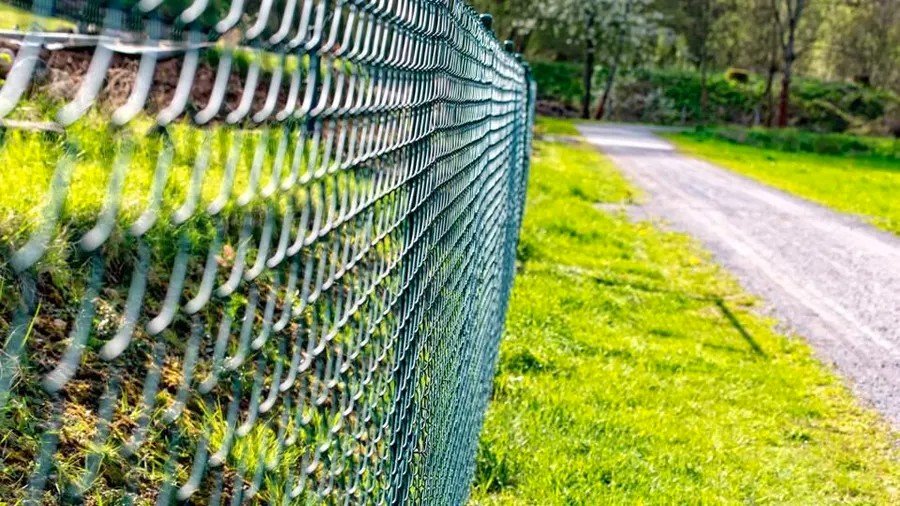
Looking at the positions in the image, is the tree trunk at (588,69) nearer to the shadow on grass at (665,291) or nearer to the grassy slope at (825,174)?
the grassy slope at (825,174)

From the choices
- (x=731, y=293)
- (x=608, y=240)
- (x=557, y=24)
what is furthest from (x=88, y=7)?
(x=557, y=24)

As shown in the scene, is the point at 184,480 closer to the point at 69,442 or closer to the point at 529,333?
the point at 69,442

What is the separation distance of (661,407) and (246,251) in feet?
12.7

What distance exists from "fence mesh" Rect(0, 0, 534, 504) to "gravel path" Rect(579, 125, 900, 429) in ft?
12.1

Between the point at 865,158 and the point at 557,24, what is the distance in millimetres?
22909

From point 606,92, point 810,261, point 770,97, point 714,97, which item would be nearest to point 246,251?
point 810,261

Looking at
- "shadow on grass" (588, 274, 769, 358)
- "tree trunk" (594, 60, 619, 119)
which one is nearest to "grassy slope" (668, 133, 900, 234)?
"shadow on grass" (588, 274, 769, 358)

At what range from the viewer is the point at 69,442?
286 centimetres

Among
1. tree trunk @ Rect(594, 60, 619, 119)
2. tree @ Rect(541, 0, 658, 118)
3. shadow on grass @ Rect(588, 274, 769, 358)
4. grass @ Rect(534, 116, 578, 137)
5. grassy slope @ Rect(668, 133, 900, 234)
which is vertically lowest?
shadow on grass @ Rect(588, 274, 769, 358)

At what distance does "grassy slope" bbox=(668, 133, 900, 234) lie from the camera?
53.0 ft

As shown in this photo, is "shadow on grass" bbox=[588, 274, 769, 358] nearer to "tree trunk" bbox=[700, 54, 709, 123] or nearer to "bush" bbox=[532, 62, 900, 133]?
"tree trunk" bbox=[700, 54, 709, 123]

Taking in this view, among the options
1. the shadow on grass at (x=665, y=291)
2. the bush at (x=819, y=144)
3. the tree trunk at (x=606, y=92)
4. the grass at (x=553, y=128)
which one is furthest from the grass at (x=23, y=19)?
the tree trunk at (x=606, y=92)

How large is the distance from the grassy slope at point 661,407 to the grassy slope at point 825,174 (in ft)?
22.0

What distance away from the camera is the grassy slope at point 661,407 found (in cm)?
466
